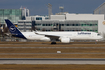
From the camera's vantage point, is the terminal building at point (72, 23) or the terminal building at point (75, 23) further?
the terminal building at point (75, 23)

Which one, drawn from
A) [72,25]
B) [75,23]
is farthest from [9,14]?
[75,23]

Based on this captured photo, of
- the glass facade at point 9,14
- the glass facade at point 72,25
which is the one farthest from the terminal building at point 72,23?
the glass facade at point 9,14

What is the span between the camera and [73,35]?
5906cm

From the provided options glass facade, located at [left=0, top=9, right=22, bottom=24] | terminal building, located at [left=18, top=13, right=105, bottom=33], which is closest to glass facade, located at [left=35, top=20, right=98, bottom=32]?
terminal building, located at [left=18, top=13, right=105, bottom=33]

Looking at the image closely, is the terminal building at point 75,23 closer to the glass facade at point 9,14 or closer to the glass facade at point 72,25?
the glass facade at point 72,25

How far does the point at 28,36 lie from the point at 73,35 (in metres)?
15.9

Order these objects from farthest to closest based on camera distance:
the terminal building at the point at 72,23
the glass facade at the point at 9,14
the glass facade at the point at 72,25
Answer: the glass facade at the point at 9,14 < the glass facade at the point at 72,25 < the terminal building at the point at 72,23

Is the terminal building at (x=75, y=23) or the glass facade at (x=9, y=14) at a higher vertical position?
the glass facade at (x=9, y=14)

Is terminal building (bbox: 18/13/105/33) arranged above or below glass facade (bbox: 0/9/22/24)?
below

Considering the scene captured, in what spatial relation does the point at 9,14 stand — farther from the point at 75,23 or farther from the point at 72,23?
the point at 75,23

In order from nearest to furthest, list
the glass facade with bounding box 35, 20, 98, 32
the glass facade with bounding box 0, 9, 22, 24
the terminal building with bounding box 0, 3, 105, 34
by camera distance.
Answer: the terminal building with bounding box 0, 3, 105, 34, the glass facade with bounding box 35, 20, 98, 32, the glass facade with bounding box 0, 9, 22, 24

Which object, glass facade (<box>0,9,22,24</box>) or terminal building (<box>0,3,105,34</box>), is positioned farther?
glass facade (<box>0,9,22,24</box>)

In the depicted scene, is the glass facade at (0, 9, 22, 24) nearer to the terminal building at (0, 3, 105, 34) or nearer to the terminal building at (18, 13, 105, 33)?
the terminal building at (0, 3, 105, 34)

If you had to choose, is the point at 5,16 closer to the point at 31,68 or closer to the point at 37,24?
the point at 37,24
